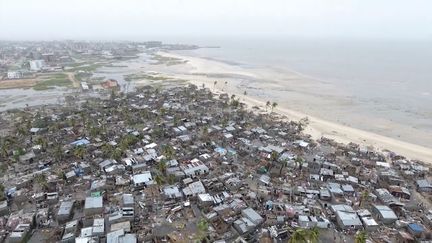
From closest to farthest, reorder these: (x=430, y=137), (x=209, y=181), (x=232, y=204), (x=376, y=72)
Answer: (x=232, y=204)
(x=209, y=181)
(x=430, y=137)
(x=376, y=72)

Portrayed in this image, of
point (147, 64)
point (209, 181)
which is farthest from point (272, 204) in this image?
point (147, 64)

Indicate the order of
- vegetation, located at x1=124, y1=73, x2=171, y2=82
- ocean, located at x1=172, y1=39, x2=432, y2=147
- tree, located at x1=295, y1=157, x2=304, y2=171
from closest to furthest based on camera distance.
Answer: tree, located at x1=295, y1=157, x2=304, y2=171 < ocean, located at x1=172, y1=39, x2=432, y2=147 < vegetation, located at x1=124, y1=73, x2=171, y2=82

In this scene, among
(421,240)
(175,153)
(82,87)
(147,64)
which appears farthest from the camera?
(147,64)

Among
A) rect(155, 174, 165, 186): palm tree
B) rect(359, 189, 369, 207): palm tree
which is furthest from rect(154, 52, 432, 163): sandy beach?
rect(155, 174, 165, 186): palm tree

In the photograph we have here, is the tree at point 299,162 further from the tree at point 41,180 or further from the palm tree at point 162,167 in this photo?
the tree at point 41,180

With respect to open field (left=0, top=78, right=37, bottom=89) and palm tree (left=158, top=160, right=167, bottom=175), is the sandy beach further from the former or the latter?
open field (left=0, top=78, right=37, bottom=89)

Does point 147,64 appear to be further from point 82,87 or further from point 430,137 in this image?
point 430,137
